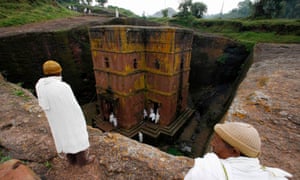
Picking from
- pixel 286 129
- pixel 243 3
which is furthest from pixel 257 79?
pixel 243 3

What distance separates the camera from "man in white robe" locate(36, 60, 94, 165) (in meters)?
1.70

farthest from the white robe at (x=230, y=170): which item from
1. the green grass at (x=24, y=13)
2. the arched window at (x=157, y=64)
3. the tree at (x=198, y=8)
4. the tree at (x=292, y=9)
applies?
the tree at (x=292, y=9)

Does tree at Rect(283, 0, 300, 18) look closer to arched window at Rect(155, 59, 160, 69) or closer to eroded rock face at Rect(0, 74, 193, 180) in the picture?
arched window at Rect(155, 59, 160, 69)

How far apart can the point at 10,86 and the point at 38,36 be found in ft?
19.6

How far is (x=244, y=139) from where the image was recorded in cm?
105

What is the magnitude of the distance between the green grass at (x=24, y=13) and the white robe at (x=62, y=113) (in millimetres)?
13308

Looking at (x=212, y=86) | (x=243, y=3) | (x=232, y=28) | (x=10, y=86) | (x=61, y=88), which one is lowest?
(x=212, y=86)

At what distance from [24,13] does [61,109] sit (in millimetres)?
15661

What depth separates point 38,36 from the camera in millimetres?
9188

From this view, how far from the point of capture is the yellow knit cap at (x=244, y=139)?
103 centimetres

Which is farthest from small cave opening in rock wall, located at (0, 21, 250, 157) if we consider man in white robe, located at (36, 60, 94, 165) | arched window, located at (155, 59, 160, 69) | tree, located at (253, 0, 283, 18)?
tree, located at (253, 0, 283, 18)

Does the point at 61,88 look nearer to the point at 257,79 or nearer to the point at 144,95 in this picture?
the point at 257,79

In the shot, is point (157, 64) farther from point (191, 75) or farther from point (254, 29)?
point (254, 29)

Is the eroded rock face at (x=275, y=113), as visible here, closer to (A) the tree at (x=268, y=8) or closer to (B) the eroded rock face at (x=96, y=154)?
(B) the eroded rock face at (x=96, y=154)
